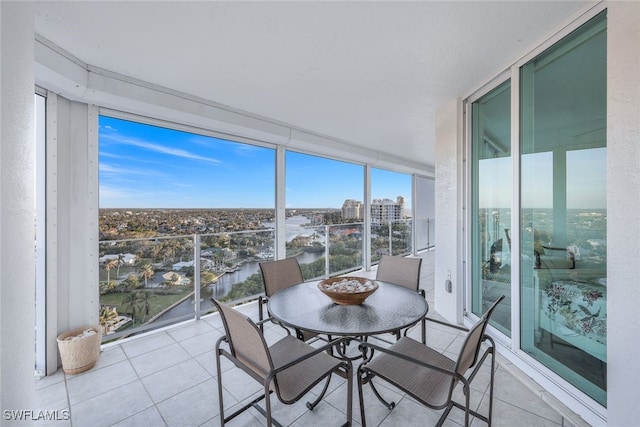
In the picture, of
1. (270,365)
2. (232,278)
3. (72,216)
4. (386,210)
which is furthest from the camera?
(386,210)

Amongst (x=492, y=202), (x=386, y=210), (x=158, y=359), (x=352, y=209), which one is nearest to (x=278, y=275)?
(x=158, y=359)

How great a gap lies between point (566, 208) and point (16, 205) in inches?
116

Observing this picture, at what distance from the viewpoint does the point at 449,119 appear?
10.2 feet

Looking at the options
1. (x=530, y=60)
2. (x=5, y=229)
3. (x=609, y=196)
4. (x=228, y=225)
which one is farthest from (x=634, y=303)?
(x=228, y=225)

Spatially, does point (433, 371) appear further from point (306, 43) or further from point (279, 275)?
point (306, 43)

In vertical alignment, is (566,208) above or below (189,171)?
below

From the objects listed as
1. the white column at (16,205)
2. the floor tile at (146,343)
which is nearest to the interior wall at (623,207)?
the white column at (16,205)

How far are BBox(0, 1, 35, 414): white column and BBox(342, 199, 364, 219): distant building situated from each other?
485cm

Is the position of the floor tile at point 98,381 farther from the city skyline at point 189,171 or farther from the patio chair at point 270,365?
the city skyline at point 189,171

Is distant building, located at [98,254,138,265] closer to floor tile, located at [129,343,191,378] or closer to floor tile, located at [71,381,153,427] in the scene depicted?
floor tile, located at [129,343,191,378]

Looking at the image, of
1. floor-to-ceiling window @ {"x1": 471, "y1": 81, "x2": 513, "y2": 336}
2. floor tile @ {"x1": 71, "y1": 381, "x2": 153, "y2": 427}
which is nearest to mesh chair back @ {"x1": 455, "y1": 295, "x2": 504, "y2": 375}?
floor-to-ceiling window @ {"x1": 471, "y1": 81, "x2": 513, "y2": 336}

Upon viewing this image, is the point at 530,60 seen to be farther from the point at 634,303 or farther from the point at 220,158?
the point at 220,158

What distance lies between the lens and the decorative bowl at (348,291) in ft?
6.19

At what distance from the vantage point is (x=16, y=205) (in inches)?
36.1
